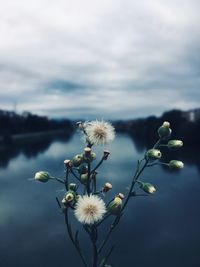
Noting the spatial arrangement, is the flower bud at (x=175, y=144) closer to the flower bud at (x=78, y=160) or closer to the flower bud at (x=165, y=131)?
the flower bud at (x=165, y=131)

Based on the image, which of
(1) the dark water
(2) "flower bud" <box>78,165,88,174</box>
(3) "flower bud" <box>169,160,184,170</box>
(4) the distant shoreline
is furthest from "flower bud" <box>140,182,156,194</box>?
(4) the distant shoreline

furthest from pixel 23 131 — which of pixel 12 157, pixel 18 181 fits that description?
pixel 18 181

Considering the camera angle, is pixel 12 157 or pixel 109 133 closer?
pixel 109 133

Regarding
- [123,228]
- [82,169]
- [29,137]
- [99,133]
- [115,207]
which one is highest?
[99,133]

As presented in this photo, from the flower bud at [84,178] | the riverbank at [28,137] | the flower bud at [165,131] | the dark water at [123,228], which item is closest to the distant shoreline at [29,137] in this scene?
the riverbank at [28,137]

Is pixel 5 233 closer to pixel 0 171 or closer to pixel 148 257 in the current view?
pixel 148 257

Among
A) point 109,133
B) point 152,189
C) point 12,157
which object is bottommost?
point 12,157

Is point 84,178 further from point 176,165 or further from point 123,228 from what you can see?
point 123,228

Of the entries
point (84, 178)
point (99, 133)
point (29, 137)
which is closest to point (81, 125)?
point (99, 133)
